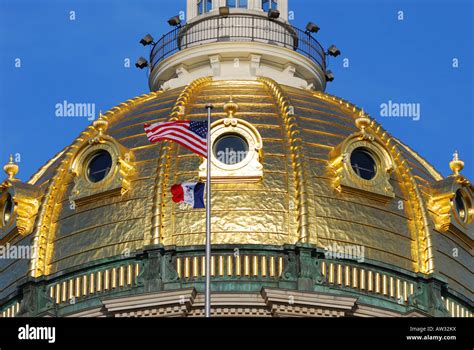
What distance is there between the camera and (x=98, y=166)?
6762cm

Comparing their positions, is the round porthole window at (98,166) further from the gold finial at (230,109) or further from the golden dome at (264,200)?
the gold finial at (230,109)

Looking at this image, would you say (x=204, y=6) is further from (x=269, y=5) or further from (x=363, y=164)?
(x=363, y=164)

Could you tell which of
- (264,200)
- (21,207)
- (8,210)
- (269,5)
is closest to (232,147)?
(264,200)

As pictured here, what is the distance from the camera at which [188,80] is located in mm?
73125

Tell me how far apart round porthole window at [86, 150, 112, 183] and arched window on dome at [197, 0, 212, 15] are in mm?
9775

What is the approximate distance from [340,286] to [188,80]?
11670 millimetres

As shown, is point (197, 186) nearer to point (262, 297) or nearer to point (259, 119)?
point (262, 297)

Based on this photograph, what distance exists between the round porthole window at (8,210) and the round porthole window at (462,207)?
40.3 feet

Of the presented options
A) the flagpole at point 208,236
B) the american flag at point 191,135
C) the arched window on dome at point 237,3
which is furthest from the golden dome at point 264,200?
the flagpole at point 208,236

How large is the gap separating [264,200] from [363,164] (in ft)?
12.5

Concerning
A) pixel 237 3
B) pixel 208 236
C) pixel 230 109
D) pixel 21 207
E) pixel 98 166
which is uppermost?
pixel 237 3

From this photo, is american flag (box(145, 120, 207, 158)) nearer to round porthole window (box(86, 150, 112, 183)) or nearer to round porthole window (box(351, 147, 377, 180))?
round porthole window (box(86, 150, 112, 183))

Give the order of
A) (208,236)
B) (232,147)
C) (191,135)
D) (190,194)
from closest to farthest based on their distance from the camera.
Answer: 1. (208,236)
2. (191,135)
3. (190,194)
4. (232,147)
